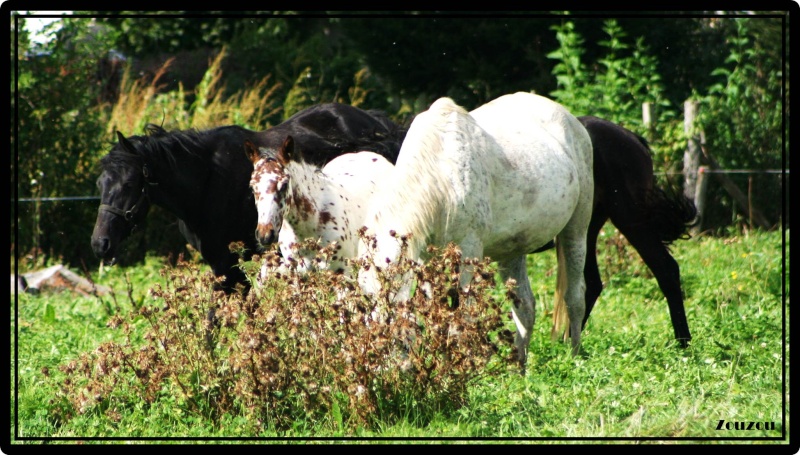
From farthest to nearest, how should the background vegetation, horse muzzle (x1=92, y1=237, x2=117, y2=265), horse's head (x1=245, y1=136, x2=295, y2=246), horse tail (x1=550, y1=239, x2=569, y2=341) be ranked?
1. the background vegetation
2. horse tail (x1=550, y1=239, x2=569, y2=341)
3. horse muzzle (x1=92, y1=237, x2=117, y2=265)
4. horse's head (x1=245, y1=136, x2=295, y2=246)

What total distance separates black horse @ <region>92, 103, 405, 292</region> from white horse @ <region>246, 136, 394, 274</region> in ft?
2.81

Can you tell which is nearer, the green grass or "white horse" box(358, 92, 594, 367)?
the green grass

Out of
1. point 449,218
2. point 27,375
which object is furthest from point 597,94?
point 27,375

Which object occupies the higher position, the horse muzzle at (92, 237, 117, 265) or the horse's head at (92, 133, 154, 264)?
the horse's head at (92, 133, 154, 264)

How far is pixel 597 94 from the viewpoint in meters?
11.5

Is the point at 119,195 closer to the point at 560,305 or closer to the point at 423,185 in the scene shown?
the point at 423,185

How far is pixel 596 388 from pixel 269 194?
1894 millimetres

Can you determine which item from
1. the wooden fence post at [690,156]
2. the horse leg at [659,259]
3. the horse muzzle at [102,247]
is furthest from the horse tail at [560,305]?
the wooden fence post at [690,156]

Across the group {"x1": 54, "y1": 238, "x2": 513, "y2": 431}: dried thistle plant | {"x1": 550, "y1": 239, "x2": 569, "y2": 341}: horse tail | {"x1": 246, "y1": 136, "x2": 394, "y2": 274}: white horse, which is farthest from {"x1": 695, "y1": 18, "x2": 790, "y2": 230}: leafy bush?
{"x1": 54, "y1": 238, "x2": 513, "y2": 431}: dried thistle plant

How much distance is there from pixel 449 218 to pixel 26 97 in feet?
22.4

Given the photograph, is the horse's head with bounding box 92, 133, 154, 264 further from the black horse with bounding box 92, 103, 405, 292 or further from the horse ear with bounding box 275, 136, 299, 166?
the horse ear with bounding box 275, 136, 299, 166

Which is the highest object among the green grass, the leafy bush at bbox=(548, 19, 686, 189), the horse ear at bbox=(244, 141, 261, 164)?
the leafy bush at bbox=(548, 19, 686, 189)

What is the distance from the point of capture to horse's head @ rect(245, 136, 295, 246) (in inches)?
202

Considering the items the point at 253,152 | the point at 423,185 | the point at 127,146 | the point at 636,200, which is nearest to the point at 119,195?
the point at 127,146
